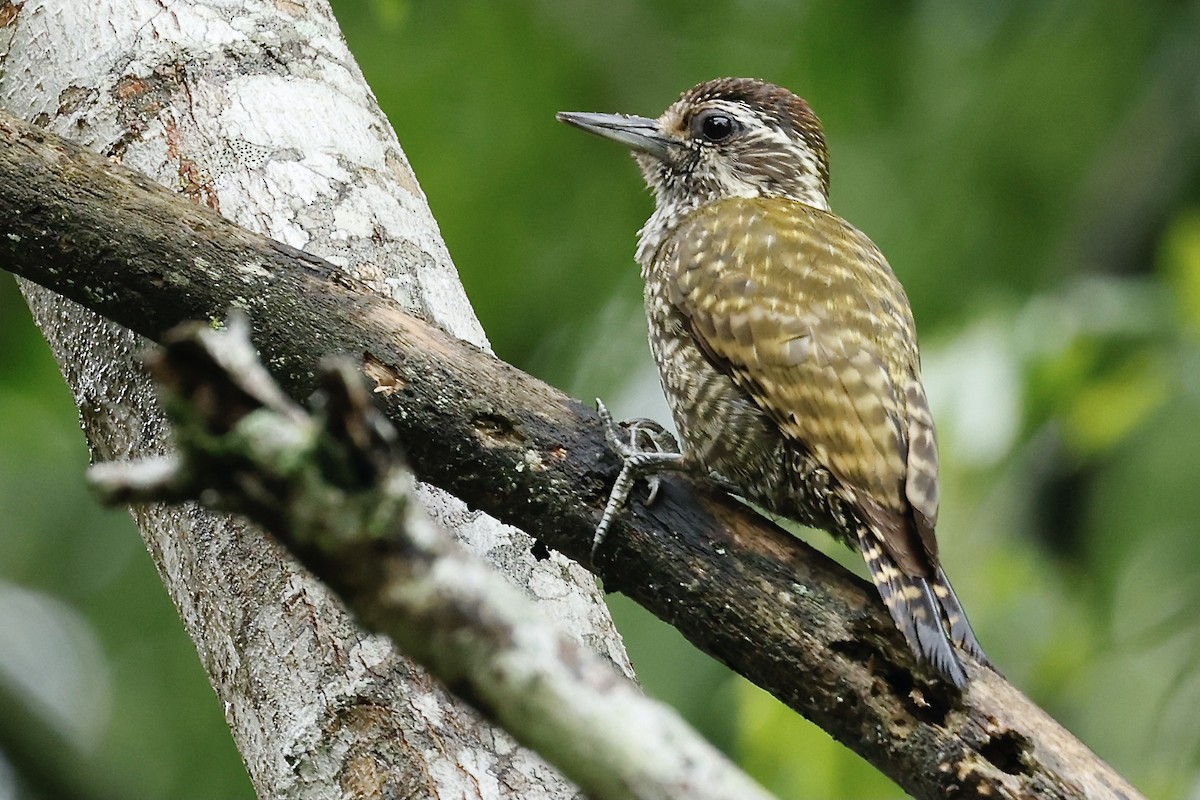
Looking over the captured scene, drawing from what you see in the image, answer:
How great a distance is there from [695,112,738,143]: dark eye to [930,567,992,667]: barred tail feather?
189 centimetres

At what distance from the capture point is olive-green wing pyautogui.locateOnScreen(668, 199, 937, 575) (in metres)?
2.86

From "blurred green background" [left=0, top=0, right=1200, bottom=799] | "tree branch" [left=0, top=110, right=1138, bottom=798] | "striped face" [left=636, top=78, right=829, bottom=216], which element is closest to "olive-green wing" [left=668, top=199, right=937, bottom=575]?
"tree branch" [left=0, top=110, right=1138, bottom=798]

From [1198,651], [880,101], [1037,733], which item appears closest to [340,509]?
[1037,733]

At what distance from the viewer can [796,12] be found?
19.2 feet

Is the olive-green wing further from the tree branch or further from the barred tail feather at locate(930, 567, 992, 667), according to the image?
the tree branch

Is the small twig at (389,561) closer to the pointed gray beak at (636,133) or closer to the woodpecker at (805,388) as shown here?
the woodpecker at (805,388)

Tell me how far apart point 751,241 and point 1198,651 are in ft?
8.13

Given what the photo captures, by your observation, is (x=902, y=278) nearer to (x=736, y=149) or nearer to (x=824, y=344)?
(x=736, y=149)

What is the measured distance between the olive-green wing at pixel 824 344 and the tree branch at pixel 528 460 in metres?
0.32

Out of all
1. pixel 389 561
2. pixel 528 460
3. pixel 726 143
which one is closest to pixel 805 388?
pixel 528 460

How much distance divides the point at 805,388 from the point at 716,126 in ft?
4.84

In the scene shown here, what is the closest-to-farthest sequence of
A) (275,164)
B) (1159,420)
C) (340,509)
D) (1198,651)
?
(340,509) < (275,164) < (1198,651) < (1159,420)

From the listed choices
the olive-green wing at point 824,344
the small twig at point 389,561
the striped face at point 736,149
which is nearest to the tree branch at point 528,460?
the olive-green wing at point 824,344

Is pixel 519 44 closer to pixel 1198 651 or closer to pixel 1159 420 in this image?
pixel 1159 420
